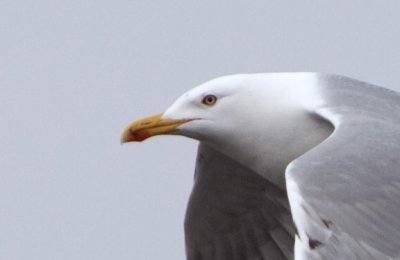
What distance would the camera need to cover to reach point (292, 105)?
18.5 m

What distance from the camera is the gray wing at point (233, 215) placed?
64.7ft

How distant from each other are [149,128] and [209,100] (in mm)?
473

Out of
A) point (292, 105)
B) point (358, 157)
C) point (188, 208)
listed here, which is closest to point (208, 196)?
point (188, 208)

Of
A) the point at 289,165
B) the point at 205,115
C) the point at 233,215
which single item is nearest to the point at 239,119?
the point at 205,115

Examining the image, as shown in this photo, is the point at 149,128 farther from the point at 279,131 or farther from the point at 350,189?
the point at 350,189

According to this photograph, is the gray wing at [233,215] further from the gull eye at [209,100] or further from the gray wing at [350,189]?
the gray wing at [350,189]

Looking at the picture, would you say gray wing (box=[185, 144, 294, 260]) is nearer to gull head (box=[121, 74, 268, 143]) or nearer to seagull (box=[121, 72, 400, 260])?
seagull (box=[121, 72, 400, 260])

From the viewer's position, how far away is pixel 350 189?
662 inches

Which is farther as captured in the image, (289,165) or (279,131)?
(279,131)

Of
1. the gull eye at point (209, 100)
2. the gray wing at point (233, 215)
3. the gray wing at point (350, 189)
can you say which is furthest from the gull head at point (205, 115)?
the gray wing at point (233, 215)

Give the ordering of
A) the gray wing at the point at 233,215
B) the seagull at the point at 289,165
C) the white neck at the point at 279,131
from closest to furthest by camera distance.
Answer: the seagull at the point at 289,165 < the white neck at the point at 279,131 < the gray wing at the point at 233,215

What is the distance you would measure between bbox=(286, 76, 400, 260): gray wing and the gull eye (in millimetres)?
905

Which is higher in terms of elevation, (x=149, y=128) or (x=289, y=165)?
(x=149, y=128)

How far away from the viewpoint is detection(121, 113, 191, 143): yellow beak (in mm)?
18609
